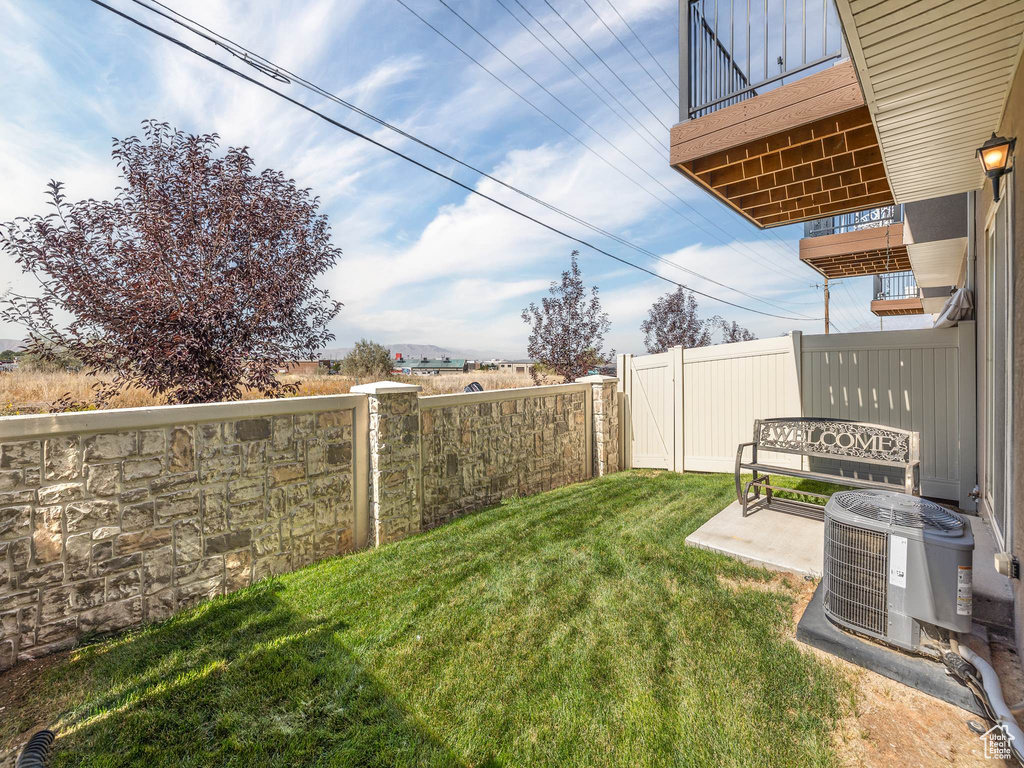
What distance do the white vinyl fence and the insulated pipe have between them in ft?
12.7

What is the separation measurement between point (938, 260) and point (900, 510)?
6.12 meters

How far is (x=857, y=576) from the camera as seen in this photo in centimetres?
226

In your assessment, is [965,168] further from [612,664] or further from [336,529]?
[336,529]

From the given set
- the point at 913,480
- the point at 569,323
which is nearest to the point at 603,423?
the point at 913,480

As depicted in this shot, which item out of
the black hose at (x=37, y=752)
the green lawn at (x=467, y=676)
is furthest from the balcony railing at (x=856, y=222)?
the black hose at (x=37, y=752)

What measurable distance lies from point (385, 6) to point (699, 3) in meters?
3.52

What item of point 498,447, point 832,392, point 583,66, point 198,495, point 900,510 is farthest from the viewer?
point 583,66

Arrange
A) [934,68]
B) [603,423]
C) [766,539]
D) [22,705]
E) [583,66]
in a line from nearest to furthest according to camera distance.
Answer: [22,705], [934,68], [766,539], [603,423], [583,66]

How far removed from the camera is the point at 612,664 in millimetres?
2291

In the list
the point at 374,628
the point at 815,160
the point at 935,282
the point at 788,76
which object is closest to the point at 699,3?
the point at 788,76

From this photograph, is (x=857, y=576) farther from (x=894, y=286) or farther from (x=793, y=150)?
(x=894, y=286)

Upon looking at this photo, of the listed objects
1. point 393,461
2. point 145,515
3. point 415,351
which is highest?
point 415,351

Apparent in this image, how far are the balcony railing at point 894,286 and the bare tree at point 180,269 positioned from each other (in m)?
11.7

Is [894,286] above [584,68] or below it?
below
